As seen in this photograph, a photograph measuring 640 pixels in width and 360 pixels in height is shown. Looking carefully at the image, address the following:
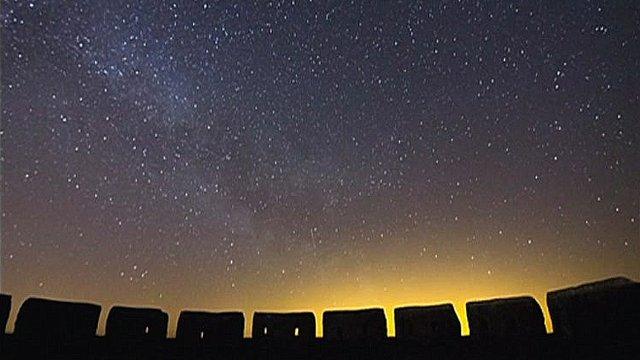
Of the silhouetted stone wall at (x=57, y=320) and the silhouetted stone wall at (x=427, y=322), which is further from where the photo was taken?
the silhouetted stone wall at (x=427, y=322)

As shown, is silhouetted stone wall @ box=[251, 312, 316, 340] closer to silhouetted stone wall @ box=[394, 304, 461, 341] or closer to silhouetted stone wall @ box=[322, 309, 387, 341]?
silhouetted stone wall @ box=[322, 309, 387, 341]

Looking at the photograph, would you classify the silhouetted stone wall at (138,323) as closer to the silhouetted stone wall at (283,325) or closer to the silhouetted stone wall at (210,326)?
the silhouetted stone wall at (210,326)

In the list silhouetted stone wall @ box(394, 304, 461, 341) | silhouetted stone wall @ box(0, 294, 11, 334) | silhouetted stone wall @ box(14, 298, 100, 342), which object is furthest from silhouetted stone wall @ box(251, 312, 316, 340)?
silhouetted stone wall @ box(0, 294, 11, 334)

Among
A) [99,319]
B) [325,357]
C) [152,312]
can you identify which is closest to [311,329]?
[325,357]

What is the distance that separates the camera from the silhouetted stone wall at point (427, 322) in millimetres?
4641

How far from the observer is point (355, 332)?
191 inches

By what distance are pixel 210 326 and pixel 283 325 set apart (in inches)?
23.4

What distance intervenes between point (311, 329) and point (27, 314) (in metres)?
2.15

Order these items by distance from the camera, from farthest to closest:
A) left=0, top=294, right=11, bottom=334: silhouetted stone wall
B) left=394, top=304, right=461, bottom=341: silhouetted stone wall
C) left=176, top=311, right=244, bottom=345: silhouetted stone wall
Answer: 1. left=176, top=311, right=244, bottom=345: silhouetted stone wall
2. left=394, top=304, right=461, bottom=341: silhouetted stone wall
3. left=0, top=294, right=11, bottom=334: silhouetted stone wall

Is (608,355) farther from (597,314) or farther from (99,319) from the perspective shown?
(99,319)

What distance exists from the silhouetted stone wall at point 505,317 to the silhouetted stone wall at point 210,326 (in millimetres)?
1856

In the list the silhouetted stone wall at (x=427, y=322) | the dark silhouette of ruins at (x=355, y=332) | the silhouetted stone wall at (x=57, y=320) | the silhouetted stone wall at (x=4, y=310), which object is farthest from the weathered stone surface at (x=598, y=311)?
the silhouetted stone wall at (x=4, y=310)

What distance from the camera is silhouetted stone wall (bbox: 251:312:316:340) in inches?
190

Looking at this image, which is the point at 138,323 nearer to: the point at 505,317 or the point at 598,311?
the point at 505,317
